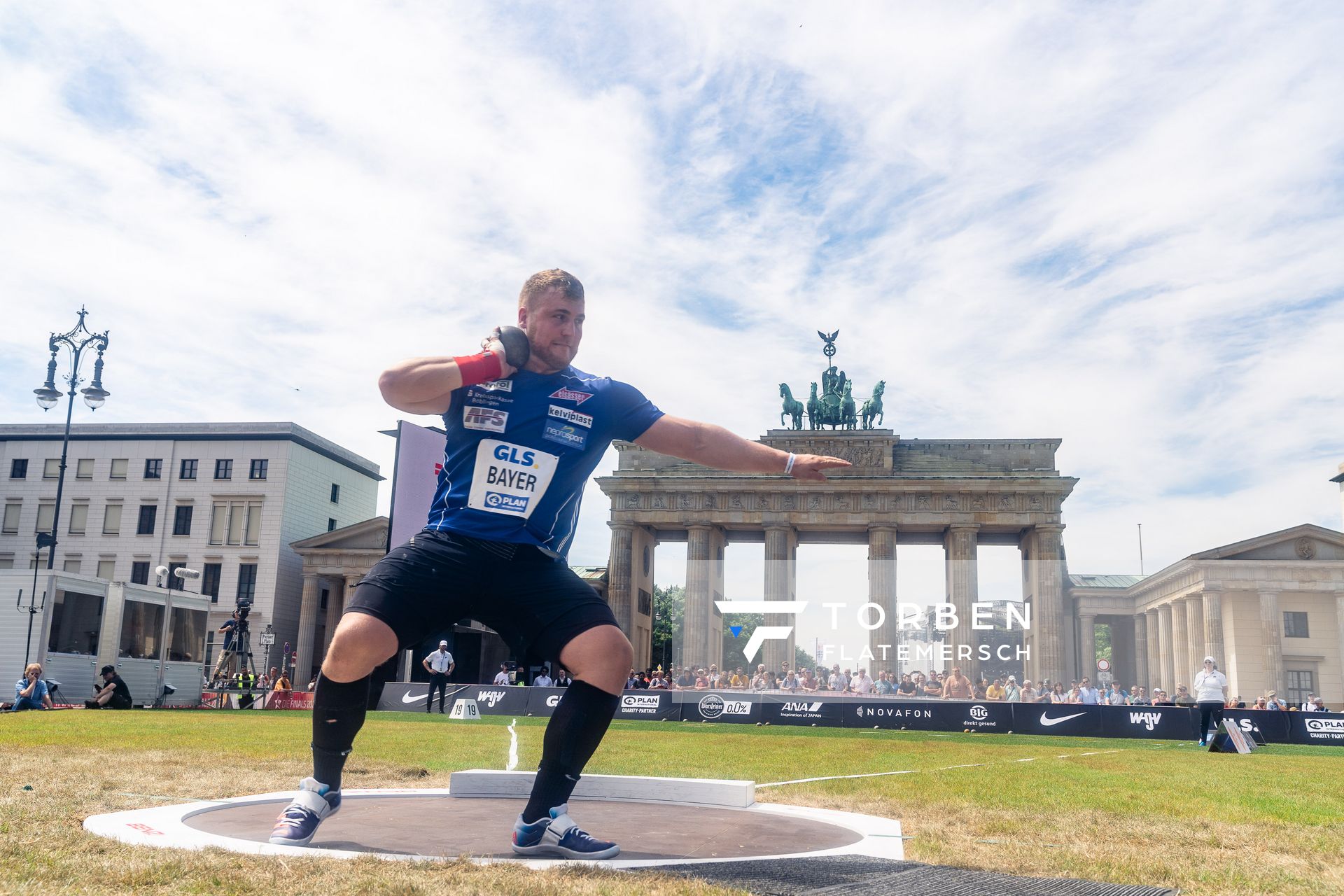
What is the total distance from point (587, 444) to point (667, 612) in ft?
299

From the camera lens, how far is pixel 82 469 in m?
66.8

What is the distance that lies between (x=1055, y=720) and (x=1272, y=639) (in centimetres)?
3665

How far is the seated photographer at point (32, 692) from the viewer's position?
72.8 feet

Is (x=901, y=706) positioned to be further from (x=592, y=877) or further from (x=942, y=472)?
(x=942, y=472)

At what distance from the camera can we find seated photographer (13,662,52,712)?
22188mm

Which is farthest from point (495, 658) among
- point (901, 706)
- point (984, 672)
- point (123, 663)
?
point (901, 706)

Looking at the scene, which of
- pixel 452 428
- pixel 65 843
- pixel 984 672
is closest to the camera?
pixel 65 843

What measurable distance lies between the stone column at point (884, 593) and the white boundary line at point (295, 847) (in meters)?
54.7

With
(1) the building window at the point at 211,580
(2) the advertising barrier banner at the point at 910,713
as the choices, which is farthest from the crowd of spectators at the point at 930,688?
(1) the building window at the point at 211,580

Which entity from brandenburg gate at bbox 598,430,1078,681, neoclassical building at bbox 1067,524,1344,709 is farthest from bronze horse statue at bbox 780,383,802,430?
neoclassical building at bbox 1067,524,1344,709

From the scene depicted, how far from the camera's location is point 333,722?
4.20m

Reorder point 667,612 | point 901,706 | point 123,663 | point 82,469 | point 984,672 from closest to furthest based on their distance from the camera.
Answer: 1. point 901,706
2. point 123,663
3. point 984,672
4. point 82,469
5. point 667,612

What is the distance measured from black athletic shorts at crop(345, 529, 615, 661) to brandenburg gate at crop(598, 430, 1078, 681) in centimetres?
5738

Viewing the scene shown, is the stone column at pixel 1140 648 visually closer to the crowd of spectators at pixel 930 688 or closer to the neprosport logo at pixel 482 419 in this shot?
the crowd of spectators at pixel 930 688
